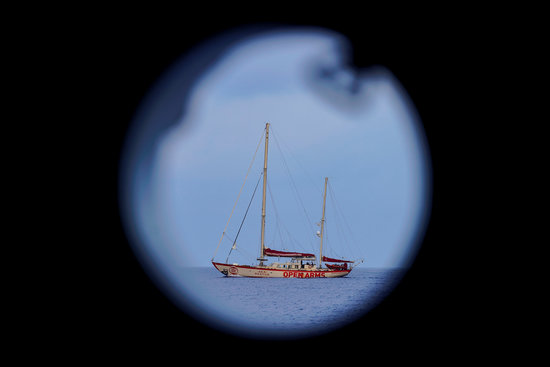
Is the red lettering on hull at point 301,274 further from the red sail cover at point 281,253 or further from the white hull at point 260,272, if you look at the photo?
the red sail cover at point 281,253

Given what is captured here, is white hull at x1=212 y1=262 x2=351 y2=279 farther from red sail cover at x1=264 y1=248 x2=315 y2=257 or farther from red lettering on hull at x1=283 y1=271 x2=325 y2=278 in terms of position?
red sail cover at x1=264 y1=248 x2=315 y2=257

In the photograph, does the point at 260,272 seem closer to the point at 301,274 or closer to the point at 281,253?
the point at 281,253

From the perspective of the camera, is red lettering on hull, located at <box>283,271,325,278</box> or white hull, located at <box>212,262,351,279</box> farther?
red lettering on hull, located at <box>283,271,325,278</box>

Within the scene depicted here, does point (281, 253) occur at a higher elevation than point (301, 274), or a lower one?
higher

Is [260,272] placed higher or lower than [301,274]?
lower

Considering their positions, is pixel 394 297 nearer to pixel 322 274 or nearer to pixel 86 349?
pixel 86 349

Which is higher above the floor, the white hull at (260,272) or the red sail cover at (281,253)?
the red sail cover at (281,253)

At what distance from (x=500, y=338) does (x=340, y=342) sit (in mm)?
1605

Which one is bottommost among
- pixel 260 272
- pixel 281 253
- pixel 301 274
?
pixel 260 272

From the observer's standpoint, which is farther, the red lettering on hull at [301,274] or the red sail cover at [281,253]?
the red lettering on hull at [301,274]

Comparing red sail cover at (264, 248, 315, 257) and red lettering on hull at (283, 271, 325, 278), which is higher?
red sail cover at (264, 248, 315, 257)

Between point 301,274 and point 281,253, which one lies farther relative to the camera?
point 301,274

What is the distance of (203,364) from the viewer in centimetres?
511

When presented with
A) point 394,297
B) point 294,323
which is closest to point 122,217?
point 394,297
